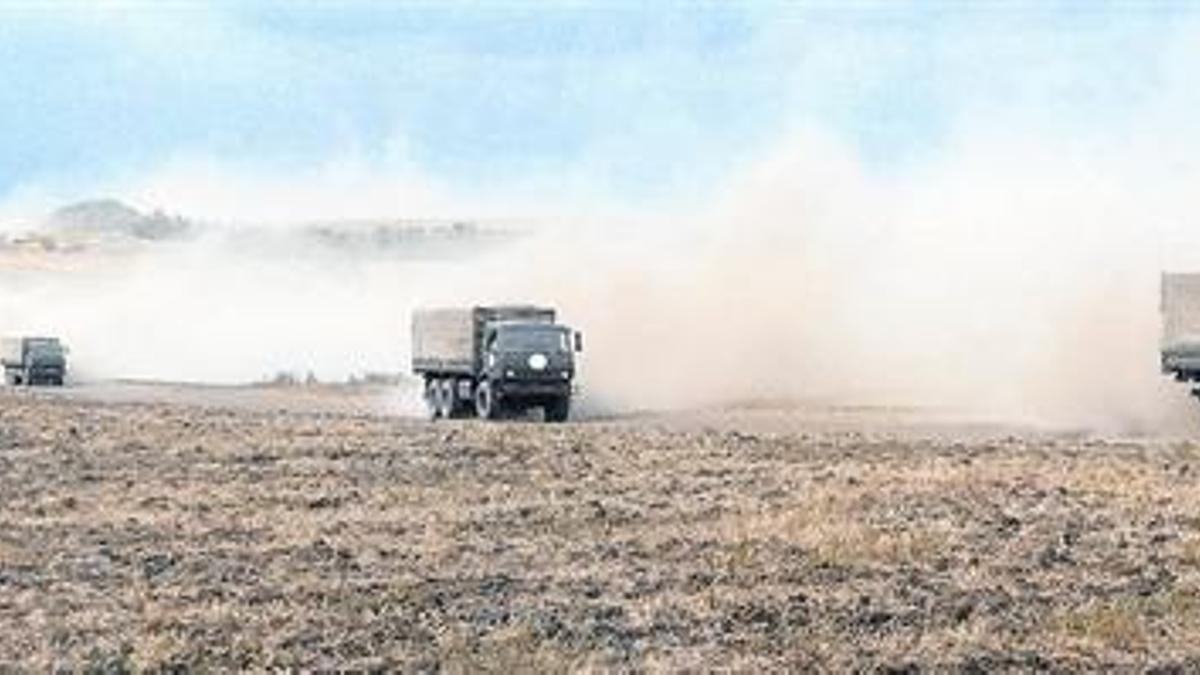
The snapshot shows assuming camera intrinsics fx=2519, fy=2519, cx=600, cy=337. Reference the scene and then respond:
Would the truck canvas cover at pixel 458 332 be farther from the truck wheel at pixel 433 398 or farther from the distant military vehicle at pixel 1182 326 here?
the distant military vehicle at pixel 1182 326

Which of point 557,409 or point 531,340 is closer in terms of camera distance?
point 531,340

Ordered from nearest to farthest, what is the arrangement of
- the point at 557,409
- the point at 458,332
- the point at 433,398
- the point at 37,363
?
the point at 557,409
the point at 458,332
the point at 433,398
the point at 37,363

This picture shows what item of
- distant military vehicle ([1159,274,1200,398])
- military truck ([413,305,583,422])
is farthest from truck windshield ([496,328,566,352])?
distant military vehicle ([1159,274,1200,398])

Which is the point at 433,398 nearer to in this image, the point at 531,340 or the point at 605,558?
the point at 531,340

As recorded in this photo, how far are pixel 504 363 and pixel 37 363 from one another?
41.2m

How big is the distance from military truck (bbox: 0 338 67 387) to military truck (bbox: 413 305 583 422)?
35648 millimetres

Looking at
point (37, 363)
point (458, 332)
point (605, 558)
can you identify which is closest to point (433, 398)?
point (458, 332)

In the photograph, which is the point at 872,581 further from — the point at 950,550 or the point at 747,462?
the point at 747,462

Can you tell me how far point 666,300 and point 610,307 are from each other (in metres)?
2.07

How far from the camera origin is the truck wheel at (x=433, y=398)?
202ft

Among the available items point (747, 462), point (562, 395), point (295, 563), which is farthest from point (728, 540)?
point (562, 395)

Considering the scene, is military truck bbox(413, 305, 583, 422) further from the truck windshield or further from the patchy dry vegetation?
the patchy dry vegetation

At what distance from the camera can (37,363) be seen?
93.1m

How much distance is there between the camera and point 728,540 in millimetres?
26312
